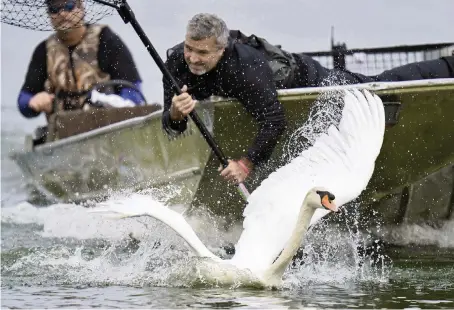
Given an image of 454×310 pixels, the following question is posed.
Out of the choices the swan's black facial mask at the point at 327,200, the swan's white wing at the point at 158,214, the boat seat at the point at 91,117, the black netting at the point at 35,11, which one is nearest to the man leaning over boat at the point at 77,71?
the boat seat at the point at 91,117

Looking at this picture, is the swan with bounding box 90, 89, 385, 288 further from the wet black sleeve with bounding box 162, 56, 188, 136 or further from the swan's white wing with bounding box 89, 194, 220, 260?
the wet black sleeve with bounding box 162, 56, 188, 136

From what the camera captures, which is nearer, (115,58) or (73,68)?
(115,58)

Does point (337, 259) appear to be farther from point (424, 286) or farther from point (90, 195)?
point (90, 195)

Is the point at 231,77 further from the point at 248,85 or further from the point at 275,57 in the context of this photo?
the point at 275,57

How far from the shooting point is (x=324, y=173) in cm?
931

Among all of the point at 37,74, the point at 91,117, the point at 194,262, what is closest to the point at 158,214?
the point at 194,262

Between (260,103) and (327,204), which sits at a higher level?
(260,103)

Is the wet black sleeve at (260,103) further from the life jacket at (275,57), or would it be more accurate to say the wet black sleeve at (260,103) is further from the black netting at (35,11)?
the black netting at (35,11)

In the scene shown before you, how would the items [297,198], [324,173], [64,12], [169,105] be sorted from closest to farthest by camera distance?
[297,198] < [324,173] < [169,105] < [64,12]

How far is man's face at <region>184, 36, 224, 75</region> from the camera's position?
31.0ft

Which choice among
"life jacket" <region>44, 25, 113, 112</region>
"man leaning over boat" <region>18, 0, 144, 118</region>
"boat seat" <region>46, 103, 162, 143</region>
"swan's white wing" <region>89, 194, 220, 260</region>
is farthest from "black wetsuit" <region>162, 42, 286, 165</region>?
"life jacket" <region>44, 25, 113, 112</region>

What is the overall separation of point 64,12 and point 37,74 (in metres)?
3.09

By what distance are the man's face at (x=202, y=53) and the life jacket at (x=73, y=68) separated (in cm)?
402

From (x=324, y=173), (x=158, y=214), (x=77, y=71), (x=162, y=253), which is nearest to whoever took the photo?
(x=158, y=214)
